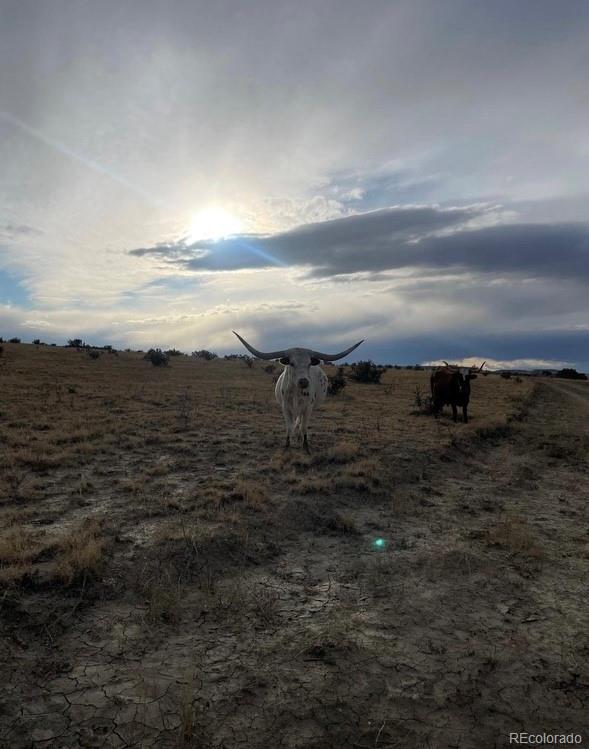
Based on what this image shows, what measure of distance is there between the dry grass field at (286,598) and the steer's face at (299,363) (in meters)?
1.56

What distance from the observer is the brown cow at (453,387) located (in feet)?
51.3

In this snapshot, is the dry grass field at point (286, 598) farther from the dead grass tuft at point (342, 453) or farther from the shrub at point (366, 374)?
the shrub at point (366, 374)

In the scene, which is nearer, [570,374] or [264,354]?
[264,354]

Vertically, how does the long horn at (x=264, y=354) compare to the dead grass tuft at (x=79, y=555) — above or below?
above

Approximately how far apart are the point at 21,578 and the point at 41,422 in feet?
28.4

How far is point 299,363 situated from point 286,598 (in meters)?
6.15

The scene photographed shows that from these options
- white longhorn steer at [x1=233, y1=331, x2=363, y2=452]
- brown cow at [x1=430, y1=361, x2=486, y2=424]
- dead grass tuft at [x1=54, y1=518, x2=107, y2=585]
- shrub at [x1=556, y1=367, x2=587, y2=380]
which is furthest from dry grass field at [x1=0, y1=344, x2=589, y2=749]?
shrub at [x1=556, y1=367, x2=587, y2=380]

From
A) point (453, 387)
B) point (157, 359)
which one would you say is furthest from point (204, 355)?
point (453, 387)

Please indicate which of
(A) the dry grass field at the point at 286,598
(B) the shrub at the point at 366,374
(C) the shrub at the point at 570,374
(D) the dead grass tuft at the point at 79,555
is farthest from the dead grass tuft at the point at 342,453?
(C) the shrub at the point at 570,374

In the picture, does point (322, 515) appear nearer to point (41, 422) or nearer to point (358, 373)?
point (41, 422)

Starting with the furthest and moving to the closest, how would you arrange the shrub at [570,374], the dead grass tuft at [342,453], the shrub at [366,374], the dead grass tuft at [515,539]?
the shrub at [570,374], the shrub at [366,374], the dead grass tuft at [342,453], the dead grass tuft at [515,539]

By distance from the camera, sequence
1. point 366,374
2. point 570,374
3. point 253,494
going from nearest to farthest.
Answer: point 253,494 → point 366,374 → point 570,374

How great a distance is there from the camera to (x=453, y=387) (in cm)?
1566

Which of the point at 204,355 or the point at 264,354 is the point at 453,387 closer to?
the point at 264,354
